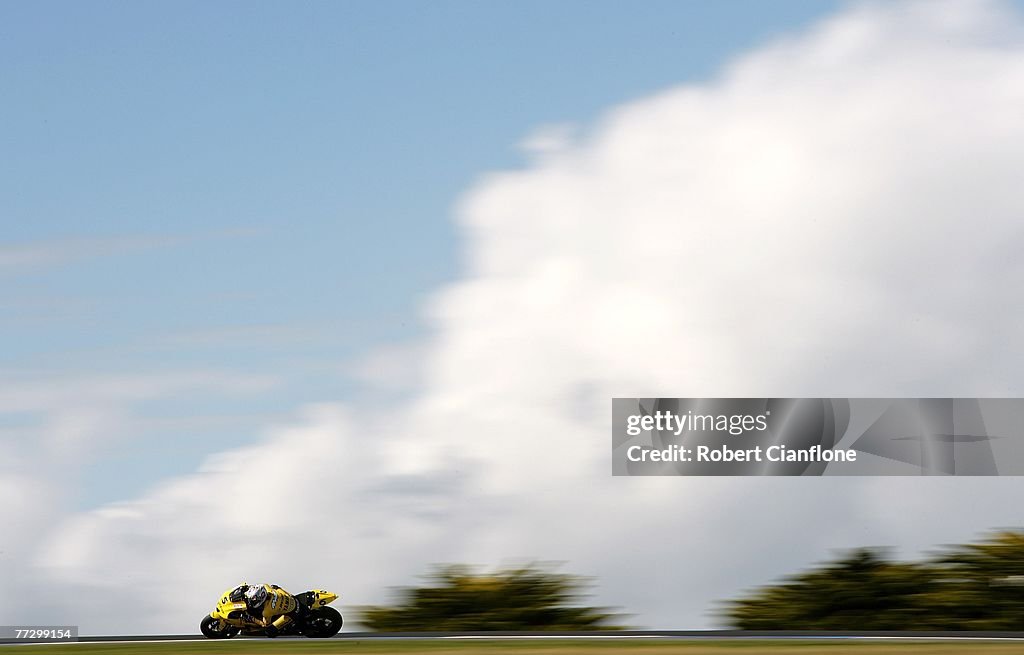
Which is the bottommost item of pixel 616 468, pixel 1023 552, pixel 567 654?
pixel 567 654

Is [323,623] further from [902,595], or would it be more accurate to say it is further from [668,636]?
[902,595]

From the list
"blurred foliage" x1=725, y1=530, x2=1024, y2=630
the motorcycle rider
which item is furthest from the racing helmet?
"blurred foliage" x1=725, y1=530, x2=1024, y2=630

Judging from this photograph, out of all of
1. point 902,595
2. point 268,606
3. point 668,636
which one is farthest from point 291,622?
point 902,595

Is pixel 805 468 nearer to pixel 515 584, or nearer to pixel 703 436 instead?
pixel 703 436

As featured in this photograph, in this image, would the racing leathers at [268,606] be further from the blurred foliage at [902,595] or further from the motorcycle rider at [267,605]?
the blurred foliage at [902,595]

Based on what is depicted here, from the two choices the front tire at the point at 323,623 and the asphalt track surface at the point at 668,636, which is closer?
the asphalt track surface at the point at 668,636

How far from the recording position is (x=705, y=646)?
26109 millimetres

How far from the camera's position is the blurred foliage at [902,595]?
32312 mm

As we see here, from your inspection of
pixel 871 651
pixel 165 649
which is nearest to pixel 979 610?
pixel 871 651

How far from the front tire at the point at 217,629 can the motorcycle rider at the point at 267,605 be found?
48 centimetres

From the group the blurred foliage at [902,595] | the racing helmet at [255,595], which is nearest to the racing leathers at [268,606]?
the racing helmet at [255,595]

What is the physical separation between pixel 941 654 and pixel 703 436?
12.2 metres

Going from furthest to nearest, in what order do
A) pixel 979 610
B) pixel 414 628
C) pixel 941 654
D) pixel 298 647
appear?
pixel 414 628
pixel 979 610
pixel 298 647
pixel 941 654

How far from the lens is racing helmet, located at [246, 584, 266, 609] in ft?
94.7
